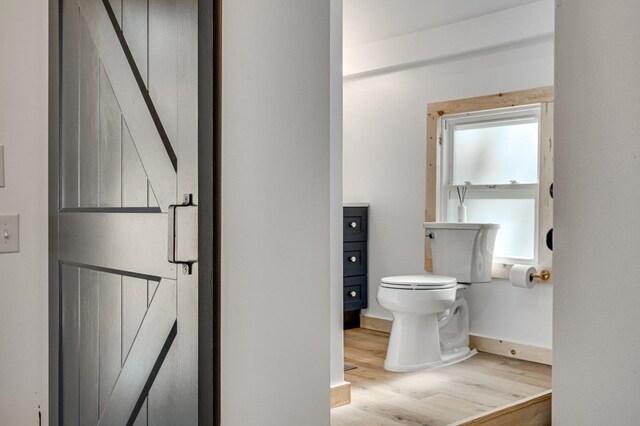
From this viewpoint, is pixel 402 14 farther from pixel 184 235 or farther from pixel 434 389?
pixel 184 235

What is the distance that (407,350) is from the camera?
381 cm

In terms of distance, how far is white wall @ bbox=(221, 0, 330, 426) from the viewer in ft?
4.87

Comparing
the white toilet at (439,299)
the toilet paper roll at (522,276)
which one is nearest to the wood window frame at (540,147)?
the toilet paper roll at (522,276)

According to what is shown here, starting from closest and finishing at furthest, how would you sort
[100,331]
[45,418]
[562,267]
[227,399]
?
[227,399] < [100,331] < [562,267] < [45,418]

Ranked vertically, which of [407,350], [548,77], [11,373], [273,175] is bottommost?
[407,350]

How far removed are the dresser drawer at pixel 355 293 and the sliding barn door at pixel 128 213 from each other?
10.3 ft

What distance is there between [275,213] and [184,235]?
241 mm

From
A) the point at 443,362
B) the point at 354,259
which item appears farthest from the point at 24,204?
the point at 354,259

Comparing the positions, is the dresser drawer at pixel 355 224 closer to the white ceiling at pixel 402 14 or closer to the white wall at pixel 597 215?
the white ceiling at pixel 402 14

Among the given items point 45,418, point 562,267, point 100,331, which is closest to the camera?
point 100,331

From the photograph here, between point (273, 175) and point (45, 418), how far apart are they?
1.15 m

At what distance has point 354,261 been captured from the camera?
497 centimetres

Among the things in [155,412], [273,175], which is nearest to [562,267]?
[273,175]

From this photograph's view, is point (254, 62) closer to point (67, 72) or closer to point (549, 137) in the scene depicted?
point (67, 72)
